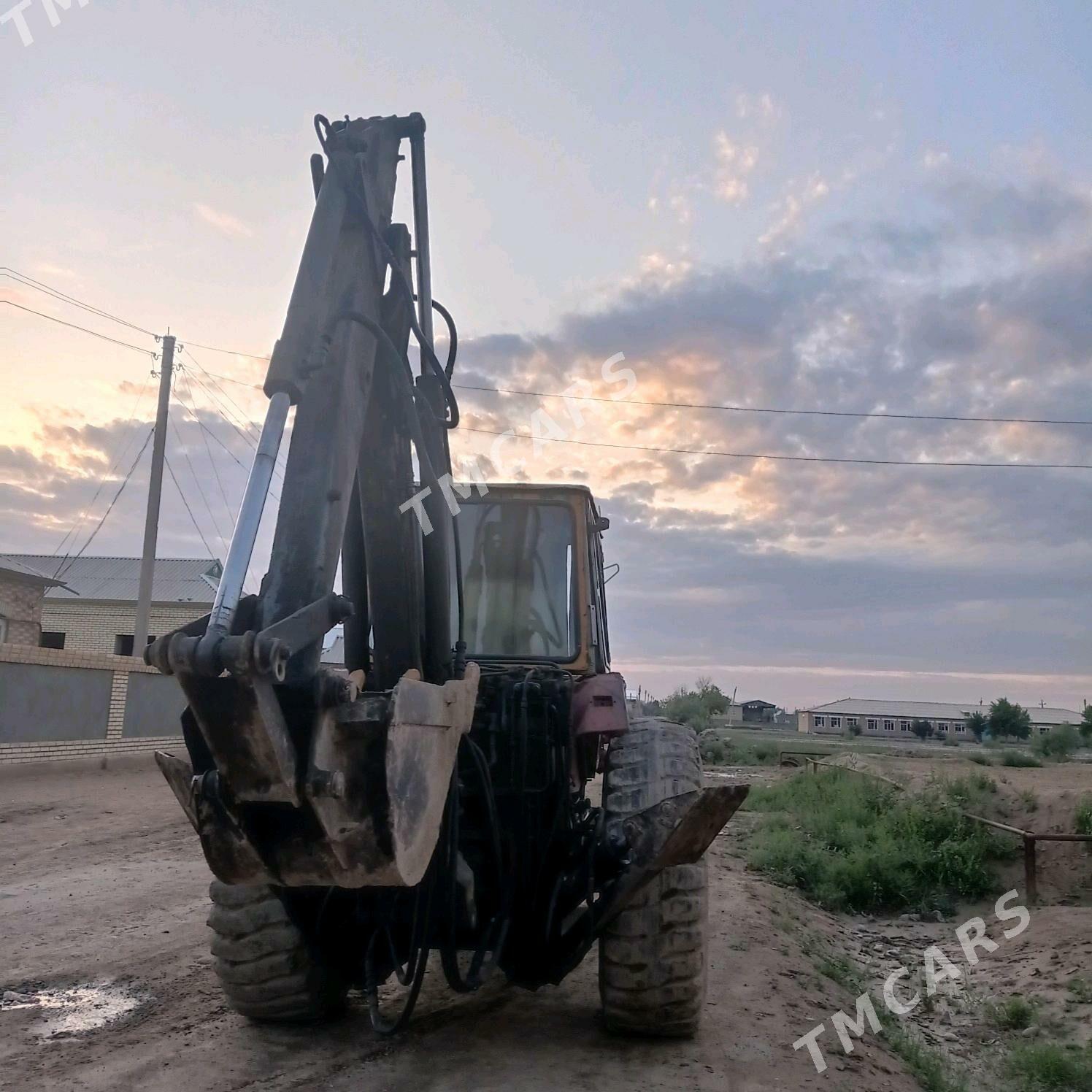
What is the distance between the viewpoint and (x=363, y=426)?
3.84 m

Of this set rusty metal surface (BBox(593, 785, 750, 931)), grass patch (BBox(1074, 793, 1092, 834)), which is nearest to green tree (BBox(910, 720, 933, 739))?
grass patch (BBox(1074, 793, 1092, 834))

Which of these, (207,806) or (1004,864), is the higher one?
(207,806)

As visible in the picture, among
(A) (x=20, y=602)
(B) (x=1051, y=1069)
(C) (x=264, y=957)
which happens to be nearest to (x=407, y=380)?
(C) (x=264, y=957)

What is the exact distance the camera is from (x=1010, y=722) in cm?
6109

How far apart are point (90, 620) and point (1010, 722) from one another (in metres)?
51.4

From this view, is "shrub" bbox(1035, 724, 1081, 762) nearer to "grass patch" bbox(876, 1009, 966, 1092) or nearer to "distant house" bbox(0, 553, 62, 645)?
"distant house" bbox(0, 553, 62, 645)

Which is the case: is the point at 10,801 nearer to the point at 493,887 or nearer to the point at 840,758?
the point at 493,887

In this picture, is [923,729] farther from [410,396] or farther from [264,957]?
[410,396]

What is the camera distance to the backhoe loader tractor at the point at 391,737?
117 inches

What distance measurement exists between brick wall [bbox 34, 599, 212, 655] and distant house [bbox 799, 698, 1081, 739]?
54.9 meters

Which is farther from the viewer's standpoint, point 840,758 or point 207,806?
point 840,758

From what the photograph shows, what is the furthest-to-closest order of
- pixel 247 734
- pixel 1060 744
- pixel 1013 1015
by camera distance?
pixel 1060 744 → pixel 1013 1015 → pixel 247 734

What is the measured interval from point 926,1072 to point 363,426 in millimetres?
4279

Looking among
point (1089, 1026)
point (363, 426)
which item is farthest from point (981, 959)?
point (363, 426)
